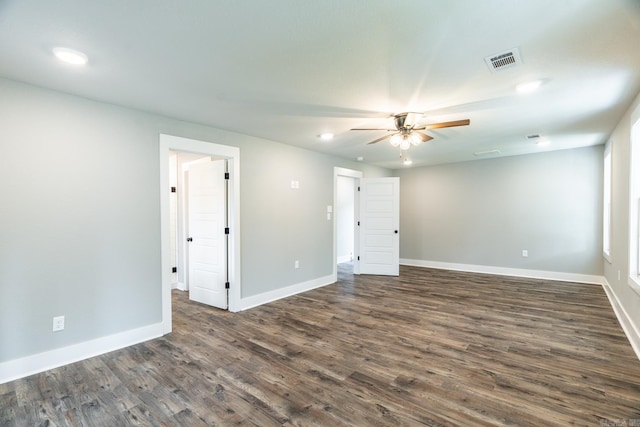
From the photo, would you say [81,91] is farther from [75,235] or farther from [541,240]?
[541,240]

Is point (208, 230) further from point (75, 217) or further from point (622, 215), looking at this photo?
point (622, 215)

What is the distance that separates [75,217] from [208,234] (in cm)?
177

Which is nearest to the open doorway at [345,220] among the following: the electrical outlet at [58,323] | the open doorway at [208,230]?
the open doorway at [208,230]

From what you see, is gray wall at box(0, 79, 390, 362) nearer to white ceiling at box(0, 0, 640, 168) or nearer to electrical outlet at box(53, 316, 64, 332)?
electrical outlet at box(53, 316, 64, 332)

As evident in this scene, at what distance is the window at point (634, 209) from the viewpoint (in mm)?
3079

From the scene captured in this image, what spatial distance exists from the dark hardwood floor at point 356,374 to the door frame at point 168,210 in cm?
32

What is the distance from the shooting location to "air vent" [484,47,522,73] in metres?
2.11

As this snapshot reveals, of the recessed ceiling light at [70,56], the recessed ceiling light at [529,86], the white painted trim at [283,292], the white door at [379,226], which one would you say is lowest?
the white painted trim at [283,292]

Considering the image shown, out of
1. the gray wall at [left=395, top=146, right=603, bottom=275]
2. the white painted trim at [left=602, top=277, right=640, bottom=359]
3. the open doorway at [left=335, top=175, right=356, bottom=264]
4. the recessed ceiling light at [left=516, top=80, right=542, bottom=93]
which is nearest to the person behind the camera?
the recessed ceiling light at [left=516, top=80, right=542, bottom=93]

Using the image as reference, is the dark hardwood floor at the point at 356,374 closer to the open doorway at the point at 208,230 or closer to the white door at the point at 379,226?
the open doorway at the point at 208,230

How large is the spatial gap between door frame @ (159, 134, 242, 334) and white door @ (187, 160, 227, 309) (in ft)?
0.47

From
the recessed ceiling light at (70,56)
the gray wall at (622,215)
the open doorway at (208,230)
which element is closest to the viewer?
the recessed ceiling light at (70,56)

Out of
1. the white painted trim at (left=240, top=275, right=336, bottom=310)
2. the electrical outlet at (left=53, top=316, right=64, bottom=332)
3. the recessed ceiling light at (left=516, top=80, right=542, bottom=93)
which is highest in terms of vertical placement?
Result: the recessed ceiling light at (left=516, top=80, right=542, bottom=93)

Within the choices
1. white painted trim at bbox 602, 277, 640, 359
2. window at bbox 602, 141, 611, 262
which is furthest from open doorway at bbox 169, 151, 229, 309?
window at bbox 602, 141, 611, 262
